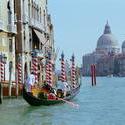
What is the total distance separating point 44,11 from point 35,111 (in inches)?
771

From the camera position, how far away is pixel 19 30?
95.1ft

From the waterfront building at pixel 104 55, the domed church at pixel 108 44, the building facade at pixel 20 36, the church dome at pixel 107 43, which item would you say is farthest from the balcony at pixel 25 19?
the church dome at pixel 107 43

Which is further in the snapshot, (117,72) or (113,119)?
(117,72)

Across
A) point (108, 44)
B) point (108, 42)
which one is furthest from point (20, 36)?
point (108, 44)

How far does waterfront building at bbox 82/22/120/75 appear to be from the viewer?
4751 inches

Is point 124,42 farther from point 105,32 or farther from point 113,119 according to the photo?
point 113,119

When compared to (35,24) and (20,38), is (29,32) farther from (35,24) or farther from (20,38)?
(20,38)

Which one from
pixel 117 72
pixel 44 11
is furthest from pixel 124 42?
pixel 44 11

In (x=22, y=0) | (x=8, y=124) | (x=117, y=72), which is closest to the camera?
(x=8, y=124)

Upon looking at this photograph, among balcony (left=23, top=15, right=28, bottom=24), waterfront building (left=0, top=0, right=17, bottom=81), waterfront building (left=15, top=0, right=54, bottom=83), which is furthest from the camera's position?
balcony (left=23, top=15, right=28, bottom=24)

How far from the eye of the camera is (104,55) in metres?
127

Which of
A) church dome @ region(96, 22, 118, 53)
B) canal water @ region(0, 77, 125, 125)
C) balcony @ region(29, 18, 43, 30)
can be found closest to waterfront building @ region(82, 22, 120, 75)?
church dome @ region(96, 22, 118, 53)

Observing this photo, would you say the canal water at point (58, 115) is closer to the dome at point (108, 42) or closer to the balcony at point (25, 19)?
the balcony at point (25, 19)

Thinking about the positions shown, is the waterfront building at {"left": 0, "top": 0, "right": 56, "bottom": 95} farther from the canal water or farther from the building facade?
the canal water
